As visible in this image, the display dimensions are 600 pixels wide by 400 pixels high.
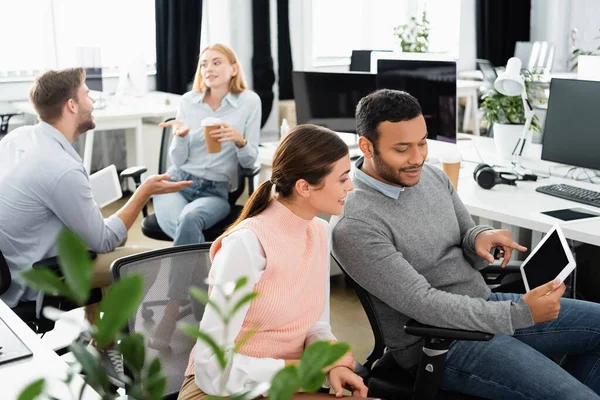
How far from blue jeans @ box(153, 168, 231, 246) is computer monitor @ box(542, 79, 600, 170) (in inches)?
58.4

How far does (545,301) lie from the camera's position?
5.99 feet

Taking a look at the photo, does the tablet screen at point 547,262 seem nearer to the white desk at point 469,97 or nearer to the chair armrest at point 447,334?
the chair armrest at point 447,334

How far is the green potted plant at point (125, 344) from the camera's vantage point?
17.5 inches

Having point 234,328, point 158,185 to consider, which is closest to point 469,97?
point 158,185

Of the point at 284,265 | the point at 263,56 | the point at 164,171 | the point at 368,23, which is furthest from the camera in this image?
the point at 368,23

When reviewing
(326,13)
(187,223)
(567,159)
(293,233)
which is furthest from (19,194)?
(326,13)

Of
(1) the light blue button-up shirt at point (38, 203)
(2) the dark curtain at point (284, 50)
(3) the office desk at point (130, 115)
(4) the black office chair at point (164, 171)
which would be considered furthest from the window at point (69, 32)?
(1) the light blue button-up shirt at point (38, 203)

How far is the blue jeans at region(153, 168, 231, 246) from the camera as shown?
3287mm

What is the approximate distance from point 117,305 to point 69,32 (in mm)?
5951

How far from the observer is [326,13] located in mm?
7645

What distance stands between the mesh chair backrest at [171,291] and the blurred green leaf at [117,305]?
4.20 ft

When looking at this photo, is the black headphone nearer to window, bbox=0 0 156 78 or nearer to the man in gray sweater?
the man in gray sweater

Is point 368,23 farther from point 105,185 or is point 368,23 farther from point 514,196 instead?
point 105,185

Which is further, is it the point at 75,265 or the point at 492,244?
the point at 492,244
